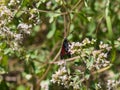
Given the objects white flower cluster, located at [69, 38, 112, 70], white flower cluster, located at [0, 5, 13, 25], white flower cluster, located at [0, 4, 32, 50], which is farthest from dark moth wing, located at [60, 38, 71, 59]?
white flower cluster, located at [0, 5, 13, 25]

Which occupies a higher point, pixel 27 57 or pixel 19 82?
pixel 27 57

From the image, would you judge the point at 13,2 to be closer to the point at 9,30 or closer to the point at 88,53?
the point at 9,30

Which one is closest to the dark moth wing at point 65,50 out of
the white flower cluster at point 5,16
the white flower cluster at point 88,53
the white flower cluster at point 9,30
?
the white flower cluster at point 88,53

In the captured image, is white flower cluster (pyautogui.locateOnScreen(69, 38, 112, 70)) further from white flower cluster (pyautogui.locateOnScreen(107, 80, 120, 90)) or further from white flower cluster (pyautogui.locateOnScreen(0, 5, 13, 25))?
white flower cluster (pyautogui.locateOnScreen(0, 5, 13, 25))

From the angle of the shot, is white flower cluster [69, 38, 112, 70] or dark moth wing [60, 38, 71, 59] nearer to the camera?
white flower cluster [69, 38, 112, 70]

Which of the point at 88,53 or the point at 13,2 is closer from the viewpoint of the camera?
the point at 88,53

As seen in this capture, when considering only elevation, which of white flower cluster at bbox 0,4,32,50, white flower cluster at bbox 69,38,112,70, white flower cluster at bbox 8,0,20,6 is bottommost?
white flower cluster at bbox 69,38,112,70

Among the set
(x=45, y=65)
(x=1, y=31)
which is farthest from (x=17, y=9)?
(x=45, y=65)

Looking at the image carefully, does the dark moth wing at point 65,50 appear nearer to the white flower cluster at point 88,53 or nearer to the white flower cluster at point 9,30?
the white flower cluster at point 88,53

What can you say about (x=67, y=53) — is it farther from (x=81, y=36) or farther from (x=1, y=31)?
(x=81, y=36)

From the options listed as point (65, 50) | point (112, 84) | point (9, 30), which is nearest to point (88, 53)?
point (65, 50)

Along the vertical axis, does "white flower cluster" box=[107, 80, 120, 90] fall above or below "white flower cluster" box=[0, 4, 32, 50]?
below
